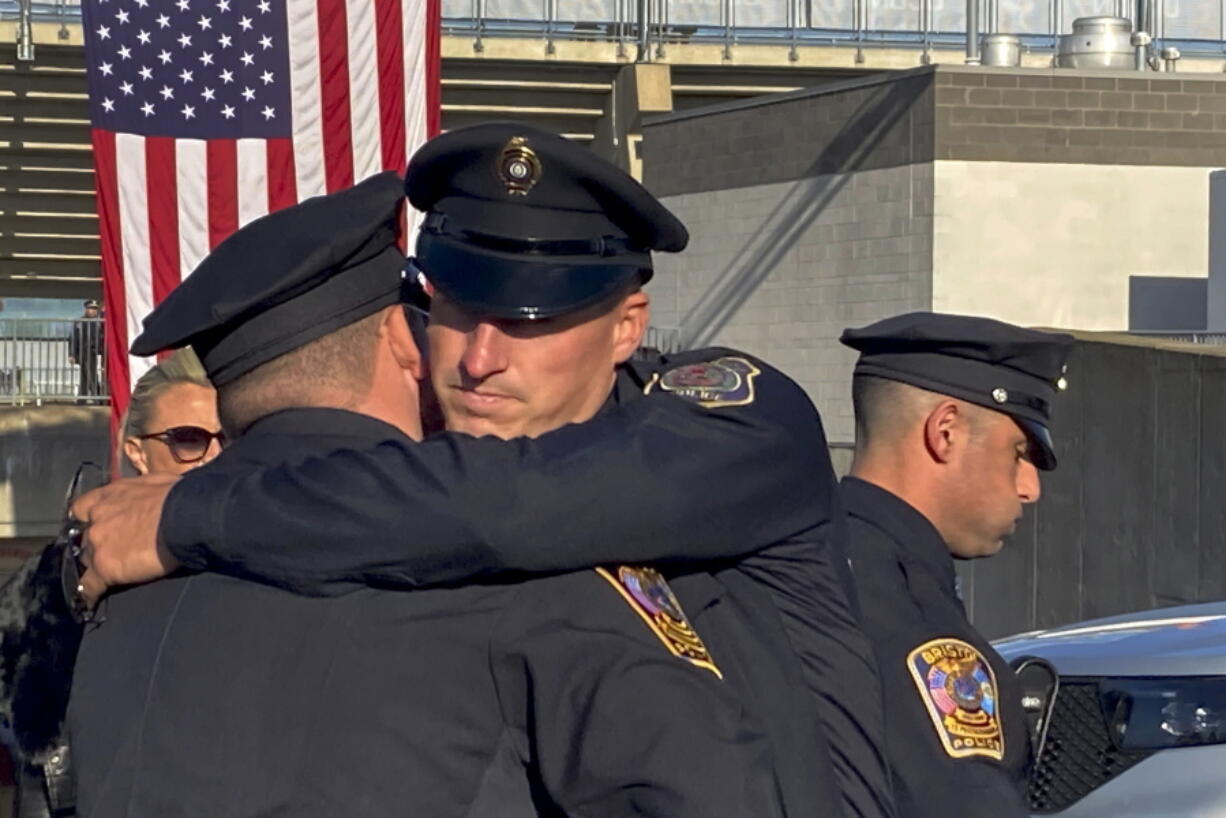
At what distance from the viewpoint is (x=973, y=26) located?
73.7 ft

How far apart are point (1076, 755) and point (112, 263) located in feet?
20.7

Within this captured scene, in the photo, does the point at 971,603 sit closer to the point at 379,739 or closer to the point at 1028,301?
the point at 1028,301

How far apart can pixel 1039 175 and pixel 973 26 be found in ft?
10.6

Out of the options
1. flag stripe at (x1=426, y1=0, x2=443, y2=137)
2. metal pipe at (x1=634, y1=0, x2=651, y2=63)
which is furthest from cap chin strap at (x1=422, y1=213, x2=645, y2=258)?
metal pipe at (x1=634, y1=0, x2=651, y2=63)

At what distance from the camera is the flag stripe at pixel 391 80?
10375 mm

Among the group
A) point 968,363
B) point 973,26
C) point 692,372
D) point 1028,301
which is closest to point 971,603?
point 1028,301

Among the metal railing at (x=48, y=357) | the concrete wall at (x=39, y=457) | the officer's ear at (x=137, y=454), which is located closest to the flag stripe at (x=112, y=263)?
the officer's ear at (x=137, y=454)

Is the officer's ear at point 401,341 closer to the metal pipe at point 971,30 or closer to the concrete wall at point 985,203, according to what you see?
the concrete wall at point 985,203

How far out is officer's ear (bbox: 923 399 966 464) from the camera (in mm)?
3221

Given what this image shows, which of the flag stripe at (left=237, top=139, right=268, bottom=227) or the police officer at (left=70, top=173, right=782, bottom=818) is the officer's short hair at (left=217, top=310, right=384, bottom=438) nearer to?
the police officer at (left=70, top=173, right=782, bottom=818)

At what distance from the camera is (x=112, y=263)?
10.2 metres

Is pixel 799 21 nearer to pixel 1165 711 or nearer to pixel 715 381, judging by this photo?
pixel 1165 711

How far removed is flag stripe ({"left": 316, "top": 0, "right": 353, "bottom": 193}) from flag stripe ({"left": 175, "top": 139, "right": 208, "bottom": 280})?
24.5 inches

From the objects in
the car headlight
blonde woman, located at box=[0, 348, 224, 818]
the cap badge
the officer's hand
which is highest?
the cap badge
